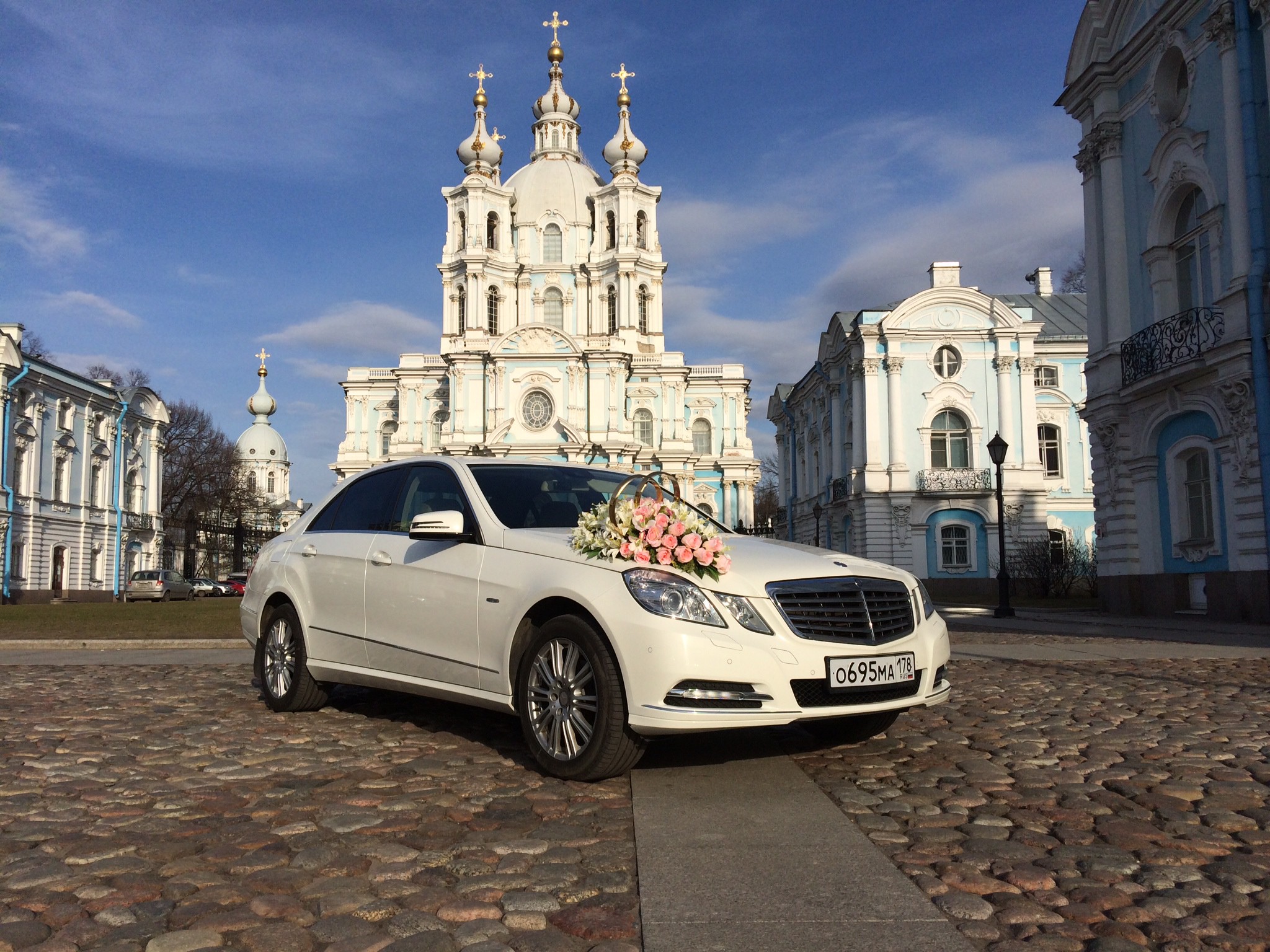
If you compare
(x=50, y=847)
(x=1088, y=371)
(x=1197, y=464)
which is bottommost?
(x=50, y=847)

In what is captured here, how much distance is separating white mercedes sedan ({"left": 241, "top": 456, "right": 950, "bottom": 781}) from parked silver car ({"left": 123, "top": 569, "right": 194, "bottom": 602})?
43.3 meters

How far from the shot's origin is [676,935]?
286 centimetres

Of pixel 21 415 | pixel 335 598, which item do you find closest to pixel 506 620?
pixel 335 598

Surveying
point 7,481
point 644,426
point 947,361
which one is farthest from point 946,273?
point 7,481

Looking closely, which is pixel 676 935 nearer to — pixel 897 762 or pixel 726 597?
pixel 726 597

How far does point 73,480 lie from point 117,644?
127ft

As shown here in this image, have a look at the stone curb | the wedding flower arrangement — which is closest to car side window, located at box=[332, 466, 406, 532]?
the wedding flower arrangement

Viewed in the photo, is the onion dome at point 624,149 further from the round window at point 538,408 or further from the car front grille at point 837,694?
the car front grille at point 837,694

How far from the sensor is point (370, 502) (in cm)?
690

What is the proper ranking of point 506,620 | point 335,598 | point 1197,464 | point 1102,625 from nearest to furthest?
point 506,620 → point 335,598 → point 1102,625 → point 1197,464

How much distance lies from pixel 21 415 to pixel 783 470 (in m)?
38.1

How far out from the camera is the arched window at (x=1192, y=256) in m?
18.9

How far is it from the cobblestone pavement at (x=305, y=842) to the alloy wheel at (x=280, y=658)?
0.42 metres

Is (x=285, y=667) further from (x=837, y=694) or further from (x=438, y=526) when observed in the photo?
(x=837, y=694)
